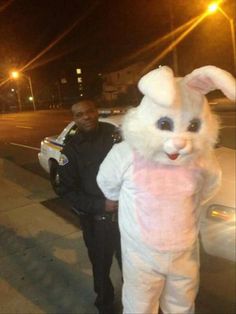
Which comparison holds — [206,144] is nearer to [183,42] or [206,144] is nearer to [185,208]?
[185,208]

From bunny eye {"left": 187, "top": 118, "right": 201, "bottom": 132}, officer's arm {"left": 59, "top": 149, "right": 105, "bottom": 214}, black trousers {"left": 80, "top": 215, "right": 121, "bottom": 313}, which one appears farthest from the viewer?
black trousers {"left": 80, "top": 215, "right": 121, "bottom": 313}

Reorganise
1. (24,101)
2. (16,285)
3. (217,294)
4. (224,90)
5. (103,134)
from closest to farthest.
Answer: (224,90) < (103,134) < (217,294) < (16,285) < (24,101)

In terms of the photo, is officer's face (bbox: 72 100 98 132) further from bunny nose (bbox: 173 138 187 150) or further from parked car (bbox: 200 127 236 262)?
parked car (bbox: 200 127 236 262)

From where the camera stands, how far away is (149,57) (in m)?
52.1

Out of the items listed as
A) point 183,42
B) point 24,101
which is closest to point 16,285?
point 183,42

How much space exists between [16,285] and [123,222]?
1953mm

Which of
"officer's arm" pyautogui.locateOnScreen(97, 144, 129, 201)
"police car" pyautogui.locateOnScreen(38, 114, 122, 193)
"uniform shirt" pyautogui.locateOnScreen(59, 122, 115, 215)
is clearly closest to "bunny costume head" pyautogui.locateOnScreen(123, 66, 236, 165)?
"officer's arm" pyautogui.locateOnScreen(97, 144, 129, 201)

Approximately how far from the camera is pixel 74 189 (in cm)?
276

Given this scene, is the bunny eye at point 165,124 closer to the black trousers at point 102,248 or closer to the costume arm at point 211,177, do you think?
the costume arm at point 211,177

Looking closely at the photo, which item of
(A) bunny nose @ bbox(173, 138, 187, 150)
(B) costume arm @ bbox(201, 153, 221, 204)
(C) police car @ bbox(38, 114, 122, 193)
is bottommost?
(C) police car @ bbox(38, 114, 122, 193)

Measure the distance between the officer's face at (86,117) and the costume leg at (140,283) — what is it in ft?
2.93

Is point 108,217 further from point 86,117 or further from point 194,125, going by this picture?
point 194,125

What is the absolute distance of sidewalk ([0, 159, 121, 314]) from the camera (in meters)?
3.41

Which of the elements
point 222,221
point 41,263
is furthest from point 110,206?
point 41,263
